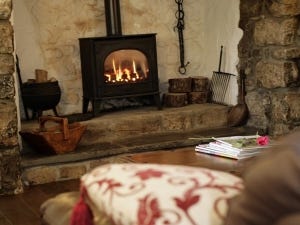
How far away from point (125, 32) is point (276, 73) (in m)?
1.40

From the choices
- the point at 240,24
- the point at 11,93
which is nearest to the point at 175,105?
the point at 240,24

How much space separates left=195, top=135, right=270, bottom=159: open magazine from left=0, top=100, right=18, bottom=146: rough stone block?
1.49m

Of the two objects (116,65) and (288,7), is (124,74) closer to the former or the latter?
(116,65)

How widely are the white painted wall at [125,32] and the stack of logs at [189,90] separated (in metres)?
0.21

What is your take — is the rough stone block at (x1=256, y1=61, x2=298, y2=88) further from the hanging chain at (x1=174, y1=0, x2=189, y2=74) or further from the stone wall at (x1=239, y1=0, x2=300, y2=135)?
the hanging chain at (x1=174, y1=0, x2=189, y2=74)

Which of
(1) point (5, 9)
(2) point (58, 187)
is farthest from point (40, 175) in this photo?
(1) point (5, 9)

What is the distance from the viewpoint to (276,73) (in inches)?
173

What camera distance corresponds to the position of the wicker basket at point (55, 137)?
389 centimetres

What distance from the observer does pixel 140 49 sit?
4617 millimetres

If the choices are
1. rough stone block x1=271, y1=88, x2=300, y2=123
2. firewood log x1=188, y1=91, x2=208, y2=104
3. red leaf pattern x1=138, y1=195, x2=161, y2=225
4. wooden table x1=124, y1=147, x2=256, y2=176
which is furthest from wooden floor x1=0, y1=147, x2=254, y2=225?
firewood log x1=188, y1=91, x2=208, y2=104

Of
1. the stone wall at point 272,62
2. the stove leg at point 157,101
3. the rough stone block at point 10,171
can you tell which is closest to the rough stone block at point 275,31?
the stone wall at point 272,62

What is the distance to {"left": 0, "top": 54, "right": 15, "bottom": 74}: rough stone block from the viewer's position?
359 centimetres

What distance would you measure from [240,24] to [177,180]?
151 inches

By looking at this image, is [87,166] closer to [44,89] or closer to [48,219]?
[44,89]
